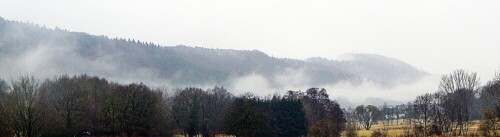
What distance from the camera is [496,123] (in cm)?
7062

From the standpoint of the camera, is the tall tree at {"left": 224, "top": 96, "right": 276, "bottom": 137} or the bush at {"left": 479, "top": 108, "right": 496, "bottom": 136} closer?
the bush at {"left": 479, "top": 108, "right": 496, "bottom": 136}

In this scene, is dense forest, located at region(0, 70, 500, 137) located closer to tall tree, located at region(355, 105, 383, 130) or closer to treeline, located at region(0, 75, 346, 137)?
treeline, located at region(0, 75, 346, 137)

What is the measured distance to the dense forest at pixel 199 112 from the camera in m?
78.6

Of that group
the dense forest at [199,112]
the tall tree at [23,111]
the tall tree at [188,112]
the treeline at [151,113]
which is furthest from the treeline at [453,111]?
the tall tree at [23,111]

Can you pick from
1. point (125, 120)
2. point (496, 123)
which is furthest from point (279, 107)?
point (496, 123)

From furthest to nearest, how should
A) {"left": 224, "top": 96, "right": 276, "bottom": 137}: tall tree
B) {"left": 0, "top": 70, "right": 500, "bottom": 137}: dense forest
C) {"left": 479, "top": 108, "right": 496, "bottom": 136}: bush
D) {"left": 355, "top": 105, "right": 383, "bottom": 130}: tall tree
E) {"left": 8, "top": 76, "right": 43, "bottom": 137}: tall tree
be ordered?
{"left": 355, "top": 105, "right": 383, "bottom": 130}: tall tree < {"left": 224, "top": 96, "right": 276, "bottom": 137}: tall tree < {"left": 0, "top": 70, "right": 500, "bottom": 137}: dense forest < {"left": 479, "top": 108, "right": 496, "bottom": 136}: bush < {"left": 8, "top": 76, "right": 43, "bottom": 137}: tall tree

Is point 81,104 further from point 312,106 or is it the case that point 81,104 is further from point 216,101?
point 312,106

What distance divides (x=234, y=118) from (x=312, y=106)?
32010mm

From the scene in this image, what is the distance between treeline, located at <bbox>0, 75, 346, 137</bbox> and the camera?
79688 mm

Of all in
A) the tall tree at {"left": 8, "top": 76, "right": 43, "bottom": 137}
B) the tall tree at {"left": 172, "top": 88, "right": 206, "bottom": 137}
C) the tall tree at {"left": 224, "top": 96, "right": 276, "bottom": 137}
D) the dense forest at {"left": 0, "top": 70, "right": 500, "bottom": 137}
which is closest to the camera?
the tall tree at {"left": 8, "top": 76, "right": 43, "bottom": 137}

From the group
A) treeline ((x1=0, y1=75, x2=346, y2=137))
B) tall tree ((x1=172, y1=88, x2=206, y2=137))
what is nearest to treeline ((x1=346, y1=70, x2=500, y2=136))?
treeline ((x1=0, y1=75, x2=346, y2=137))

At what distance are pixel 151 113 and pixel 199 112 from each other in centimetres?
2211

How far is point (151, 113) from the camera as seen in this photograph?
85438 mm

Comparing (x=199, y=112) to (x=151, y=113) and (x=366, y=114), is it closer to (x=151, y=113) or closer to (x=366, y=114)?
(x=151, y=113)
